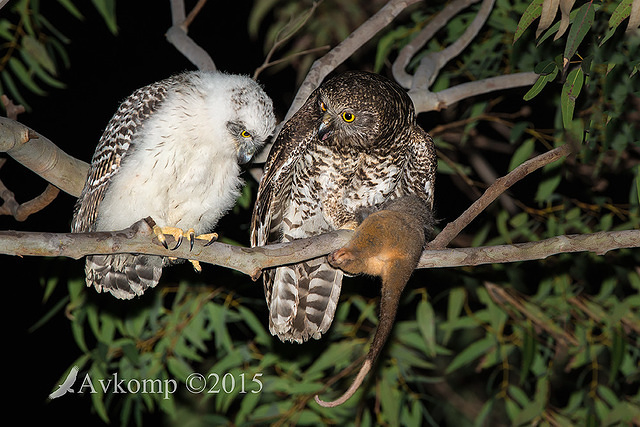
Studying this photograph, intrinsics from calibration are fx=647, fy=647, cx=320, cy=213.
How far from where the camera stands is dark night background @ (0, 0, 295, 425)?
5.43m

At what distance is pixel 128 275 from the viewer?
2.76m

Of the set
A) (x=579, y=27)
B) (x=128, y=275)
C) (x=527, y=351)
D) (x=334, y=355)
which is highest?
(x=579, y=27)

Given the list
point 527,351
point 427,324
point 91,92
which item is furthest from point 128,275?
point 91,92

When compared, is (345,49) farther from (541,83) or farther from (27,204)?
(27,204)

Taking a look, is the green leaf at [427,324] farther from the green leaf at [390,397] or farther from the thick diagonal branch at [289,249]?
the thick diagonal branch at [289,249]

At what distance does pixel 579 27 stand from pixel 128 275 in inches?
77.7

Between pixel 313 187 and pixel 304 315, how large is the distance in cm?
63

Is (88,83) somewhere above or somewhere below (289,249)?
above

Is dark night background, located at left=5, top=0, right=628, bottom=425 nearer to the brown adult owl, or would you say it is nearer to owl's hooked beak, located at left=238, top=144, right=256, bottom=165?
the brown adult owl

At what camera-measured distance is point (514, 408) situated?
146 inches

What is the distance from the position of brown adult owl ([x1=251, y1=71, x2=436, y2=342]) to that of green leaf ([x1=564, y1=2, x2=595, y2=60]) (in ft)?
3.18

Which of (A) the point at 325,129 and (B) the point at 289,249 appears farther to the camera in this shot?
(A) the point at 325,129

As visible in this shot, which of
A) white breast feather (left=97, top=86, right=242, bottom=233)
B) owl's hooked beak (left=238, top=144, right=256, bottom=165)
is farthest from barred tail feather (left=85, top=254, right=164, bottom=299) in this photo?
owl's hooked beak (left=238, top=144, right=256, bottom=165)

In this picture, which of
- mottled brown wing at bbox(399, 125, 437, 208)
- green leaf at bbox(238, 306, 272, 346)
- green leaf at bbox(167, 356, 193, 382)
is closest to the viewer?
mottled brown wing at bbox(399, 125, 437, 208)
